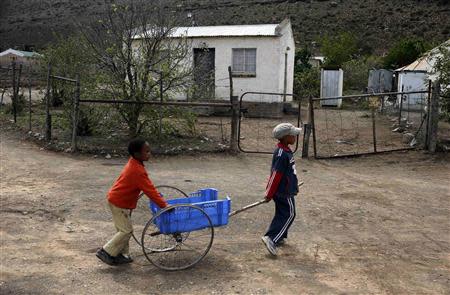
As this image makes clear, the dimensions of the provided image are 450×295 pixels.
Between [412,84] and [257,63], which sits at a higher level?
[257,63]

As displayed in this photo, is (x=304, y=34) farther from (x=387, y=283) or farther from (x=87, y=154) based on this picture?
(x=387, y=283)

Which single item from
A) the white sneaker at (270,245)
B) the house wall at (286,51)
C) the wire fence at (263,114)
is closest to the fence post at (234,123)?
the wire fence at (263,114)

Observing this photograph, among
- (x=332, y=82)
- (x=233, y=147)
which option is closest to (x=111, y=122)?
(x=233, y=147)

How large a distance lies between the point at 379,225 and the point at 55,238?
4010 millimetres

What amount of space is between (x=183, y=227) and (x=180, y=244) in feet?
1.63

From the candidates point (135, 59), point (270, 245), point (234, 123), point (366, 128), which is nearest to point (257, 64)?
point (366, 128)

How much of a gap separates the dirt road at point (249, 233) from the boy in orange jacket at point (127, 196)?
15 cm

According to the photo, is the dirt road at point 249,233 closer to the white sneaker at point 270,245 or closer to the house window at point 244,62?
the white sneaker at point 270,245

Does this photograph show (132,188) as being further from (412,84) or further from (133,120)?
(412,84)

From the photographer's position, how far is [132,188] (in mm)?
4789

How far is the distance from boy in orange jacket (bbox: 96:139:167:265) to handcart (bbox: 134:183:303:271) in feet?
0.55

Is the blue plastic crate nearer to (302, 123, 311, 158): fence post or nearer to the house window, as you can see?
(302, 123, 311, 158): fence post

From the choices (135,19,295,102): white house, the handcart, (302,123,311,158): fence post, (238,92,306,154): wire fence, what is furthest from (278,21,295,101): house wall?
the handcart

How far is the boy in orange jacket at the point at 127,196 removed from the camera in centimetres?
471
